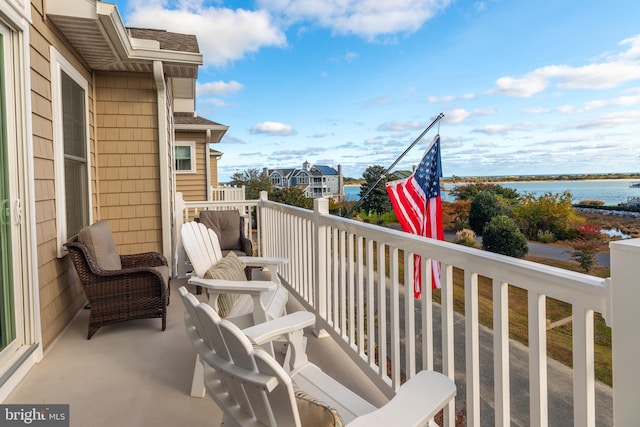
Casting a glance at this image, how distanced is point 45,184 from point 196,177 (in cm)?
803

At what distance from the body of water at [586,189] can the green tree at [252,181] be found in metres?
17.8

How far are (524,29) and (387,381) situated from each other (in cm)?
2065

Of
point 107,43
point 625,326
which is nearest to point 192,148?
point 107,43

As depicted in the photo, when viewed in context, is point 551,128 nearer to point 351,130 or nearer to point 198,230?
point 198,230

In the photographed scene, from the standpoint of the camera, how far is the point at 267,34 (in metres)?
17.3

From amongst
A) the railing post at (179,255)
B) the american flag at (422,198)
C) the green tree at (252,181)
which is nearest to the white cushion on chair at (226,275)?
the american flag at (422,198)

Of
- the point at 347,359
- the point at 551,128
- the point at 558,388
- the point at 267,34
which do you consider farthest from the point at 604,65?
the point at 347,359

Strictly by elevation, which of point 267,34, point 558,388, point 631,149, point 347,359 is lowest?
point 558,388

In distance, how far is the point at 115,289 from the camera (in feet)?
10.6

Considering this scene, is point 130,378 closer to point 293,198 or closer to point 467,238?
point 467,238

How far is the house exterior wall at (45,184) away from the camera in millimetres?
2875

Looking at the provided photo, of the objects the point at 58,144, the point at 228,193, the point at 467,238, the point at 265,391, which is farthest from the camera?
the point at 228,193

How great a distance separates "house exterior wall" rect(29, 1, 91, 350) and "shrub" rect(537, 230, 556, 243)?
564cm

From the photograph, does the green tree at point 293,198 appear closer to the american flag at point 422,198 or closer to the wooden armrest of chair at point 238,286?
the american flag at point 422,198
